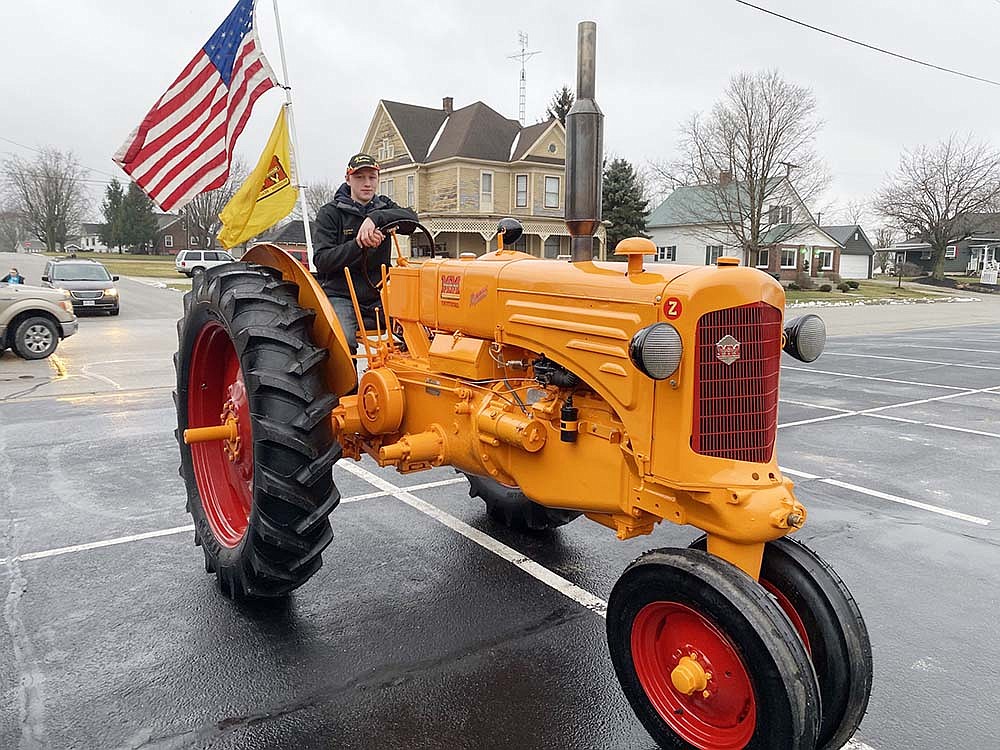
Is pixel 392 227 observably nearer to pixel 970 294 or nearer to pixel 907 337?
pixel 907 337

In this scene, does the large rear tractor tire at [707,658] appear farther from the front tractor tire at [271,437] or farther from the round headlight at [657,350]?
the front tractor tire at [271,437]

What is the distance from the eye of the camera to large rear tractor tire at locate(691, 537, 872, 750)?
7.56ft

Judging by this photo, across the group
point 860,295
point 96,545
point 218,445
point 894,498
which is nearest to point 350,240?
point 218,445

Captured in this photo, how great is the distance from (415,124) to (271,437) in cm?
3377

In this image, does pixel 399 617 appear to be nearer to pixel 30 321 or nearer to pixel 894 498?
pixel 894 498

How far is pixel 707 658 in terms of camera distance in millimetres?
2307

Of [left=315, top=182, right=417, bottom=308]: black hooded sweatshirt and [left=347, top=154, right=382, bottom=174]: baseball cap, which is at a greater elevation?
[left=347, top=154, right=382, bottom=174]: baseball cap

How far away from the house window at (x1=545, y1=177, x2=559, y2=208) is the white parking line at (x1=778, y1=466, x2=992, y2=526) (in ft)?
92.7

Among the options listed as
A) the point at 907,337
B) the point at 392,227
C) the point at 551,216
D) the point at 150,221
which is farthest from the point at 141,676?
the point at 150,221

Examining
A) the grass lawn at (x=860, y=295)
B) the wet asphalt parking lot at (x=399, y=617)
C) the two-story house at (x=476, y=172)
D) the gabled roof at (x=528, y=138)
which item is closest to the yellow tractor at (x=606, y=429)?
the wet asphalt parking lot at (x=399, y=617)

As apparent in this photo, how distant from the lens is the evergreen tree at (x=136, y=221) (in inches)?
2532

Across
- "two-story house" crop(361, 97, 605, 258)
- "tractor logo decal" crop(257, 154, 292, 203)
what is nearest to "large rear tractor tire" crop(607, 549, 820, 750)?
"tractor logo decal" crop(257, 154, 292, 203)

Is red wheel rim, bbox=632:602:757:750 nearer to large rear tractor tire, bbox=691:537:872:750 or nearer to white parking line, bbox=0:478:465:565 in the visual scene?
large rear tractor tire, bbox=691:537:872:750

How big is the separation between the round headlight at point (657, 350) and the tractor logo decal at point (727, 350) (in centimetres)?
18
